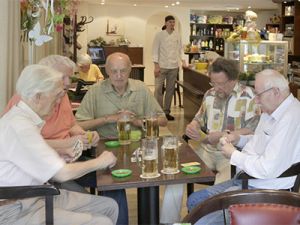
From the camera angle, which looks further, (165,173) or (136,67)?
(136,67)

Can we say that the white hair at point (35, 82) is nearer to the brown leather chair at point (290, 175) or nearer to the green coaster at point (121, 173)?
the green coaster at point (121, 173)

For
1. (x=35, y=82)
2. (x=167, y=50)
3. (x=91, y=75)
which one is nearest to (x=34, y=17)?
(x=35, y=82)

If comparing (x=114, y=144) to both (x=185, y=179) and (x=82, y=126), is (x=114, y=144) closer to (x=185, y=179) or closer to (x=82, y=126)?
(x=82, y=126)

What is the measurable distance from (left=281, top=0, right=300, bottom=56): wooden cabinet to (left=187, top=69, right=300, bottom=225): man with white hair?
7171 mm

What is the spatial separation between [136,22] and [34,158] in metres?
11.6

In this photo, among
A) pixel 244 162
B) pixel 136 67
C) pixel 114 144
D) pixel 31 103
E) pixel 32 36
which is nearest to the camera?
pixel 31 103

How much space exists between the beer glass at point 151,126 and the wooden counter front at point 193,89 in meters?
3.61

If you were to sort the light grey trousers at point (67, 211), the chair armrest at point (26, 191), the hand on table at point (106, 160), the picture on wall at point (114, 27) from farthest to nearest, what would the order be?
the picture on wall at point (114, 27), the hand on table at point (106, 160), the light grey trousers at point (67, 211), the chair armrest at point (26, 191)

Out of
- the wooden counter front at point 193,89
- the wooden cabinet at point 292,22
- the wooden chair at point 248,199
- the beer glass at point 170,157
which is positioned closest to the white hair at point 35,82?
the beer glass at point 170,157

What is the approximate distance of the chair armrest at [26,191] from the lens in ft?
6.23

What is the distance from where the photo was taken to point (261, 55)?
612 cm

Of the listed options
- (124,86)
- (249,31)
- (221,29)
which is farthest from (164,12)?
(124,86)

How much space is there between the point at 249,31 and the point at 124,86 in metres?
3.36

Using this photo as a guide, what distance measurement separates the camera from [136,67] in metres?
9.34
